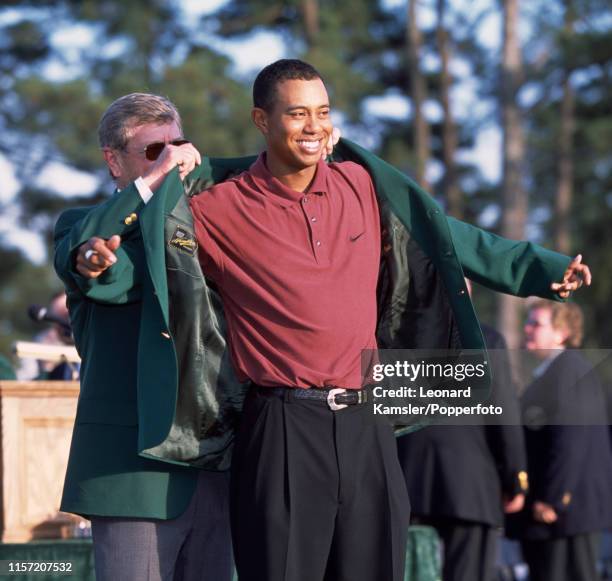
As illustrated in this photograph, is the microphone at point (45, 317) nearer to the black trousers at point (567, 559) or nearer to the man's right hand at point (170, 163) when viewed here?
the man's right hand at point (170, 163)

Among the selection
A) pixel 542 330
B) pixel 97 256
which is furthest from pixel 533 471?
pixel 97 256

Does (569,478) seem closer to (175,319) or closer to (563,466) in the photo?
(563,466)

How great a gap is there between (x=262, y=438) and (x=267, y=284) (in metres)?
0.45

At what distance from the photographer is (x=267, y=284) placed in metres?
3.86

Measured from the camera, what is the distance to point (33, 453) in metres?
6.37

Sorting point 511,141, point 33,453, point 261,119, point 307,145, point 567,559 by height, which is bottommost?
point 567,559

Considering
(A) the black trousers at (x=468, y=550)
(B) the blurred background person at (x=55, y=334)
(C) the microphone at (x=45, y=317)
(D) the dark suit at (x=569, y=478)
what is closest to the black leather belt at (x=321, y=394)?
(B) the blurred background person at (x=55, y=334)

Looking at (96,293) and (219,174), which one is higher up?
(219,174)

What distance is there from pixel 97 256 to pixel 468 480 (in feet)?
13.5

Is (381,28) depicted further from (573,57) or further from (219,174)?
(219,174)

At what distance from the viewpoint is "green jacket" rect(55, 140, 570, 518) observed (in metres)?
3.80

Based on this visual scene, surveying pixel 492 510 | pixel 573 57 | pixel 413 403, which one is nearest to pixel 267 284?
pixel 413 403

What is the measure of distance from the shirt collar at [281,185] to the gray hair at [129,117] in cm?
41

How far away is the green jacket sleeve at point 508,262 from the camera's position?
4082mm
